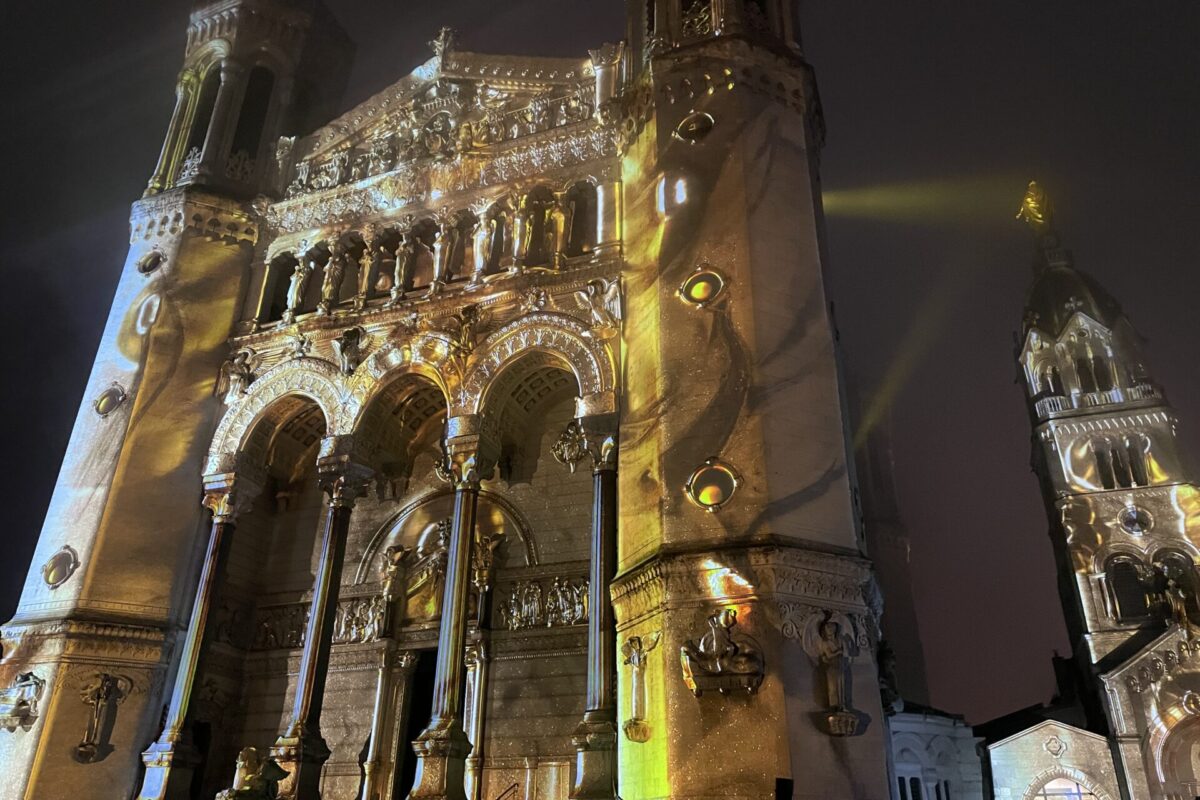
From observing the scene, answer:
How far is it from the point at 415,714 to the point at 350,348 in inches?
243

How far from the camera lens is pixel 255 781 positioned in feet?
31.8

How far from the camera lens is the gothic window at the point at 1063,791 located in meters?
25.3

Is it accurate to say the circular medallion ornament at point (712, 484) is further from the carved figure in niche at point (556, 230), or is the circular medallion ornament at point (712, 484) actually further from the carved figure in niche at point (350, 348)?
the carved figure in niche at point (350, 348)

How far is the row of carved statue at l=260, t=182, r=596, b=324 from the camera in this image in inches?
565

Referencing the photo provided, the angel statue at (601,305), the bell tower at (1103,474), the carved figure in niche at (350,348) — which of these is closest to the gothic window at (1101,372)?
the bell tower at (1103,474)

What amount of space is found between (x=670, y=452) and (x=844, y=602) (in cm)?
271

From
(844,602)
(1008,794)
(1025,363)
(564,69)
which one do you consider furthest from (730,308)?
(1025,363)

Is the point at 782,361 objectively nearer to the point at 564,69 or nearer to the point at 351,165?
the point at 564,69

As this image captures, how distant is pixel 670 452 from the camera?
10688mm

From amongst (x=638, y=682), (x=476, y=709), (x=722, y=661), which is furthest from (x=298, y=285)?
(x=722, y=661)

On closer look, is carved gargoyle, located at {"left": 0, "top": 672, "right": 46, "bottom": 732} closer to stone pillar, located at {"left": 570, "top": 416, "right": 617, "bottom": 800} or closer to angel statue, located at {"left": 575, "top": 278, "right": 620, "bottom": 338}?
stone pillar, located at {"left": 570, "top": 416, "right": 617, "bottom": 800}

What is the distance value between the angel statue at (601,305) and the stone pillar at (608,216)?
0.62 meters

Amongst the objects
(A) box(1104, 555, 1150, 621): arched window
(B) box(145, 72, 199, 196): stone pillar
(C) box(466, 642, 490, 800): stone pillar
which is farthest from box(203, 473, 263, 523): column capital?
(A) box(1104, 555, 1150, 621): arched window

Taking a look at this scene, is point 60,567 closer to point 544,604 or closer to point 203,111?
point 544,604
